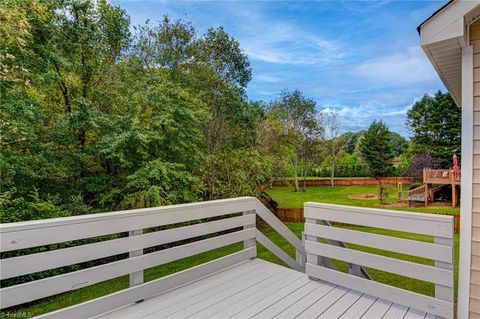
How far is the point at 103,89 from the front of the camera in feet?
24.7

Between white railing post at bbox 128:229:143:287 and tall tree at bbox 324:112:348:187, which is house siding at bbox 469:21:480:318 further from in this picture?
tall tree at bbox 324:112:348:187

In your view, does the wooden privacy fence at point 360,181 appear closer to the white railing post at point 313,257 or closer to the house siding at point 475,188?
the white railing post at point 313,257

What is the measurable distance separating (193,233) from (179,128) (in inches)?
182

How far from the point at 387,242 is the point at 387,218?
0.67 ft

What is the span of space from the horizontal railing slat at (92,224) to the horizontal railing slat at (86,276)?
262mm

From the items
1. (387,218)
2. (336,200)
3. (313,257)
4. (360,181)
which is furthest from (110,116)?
(360,181)

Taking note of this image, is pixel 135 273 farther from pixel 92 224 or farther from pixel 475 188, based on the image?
pixel 475 188

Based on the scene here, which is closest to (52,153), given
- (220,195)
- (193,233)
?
(220,195)

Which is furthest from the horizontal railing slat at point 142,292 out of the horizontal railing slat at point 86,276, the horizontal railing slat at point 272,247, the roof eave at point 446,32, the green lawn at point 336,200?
the green lawn at point 336,200

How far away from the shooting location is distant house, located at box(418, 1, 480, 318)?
2.39 metres

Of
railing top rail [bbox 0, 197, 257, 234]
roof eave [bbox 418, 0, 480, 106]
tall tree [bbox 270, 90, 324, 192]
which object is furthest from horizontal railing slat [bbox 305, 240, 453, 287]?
tall tree [bbox 270, 90, 324, 192]

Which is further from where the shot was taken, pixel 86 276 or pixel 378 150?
pixel 378 150

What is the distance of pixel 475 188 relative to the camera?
243 centimetres

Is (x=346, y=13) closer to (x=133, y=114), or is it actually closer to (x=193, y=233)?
(x=133, y=114)
